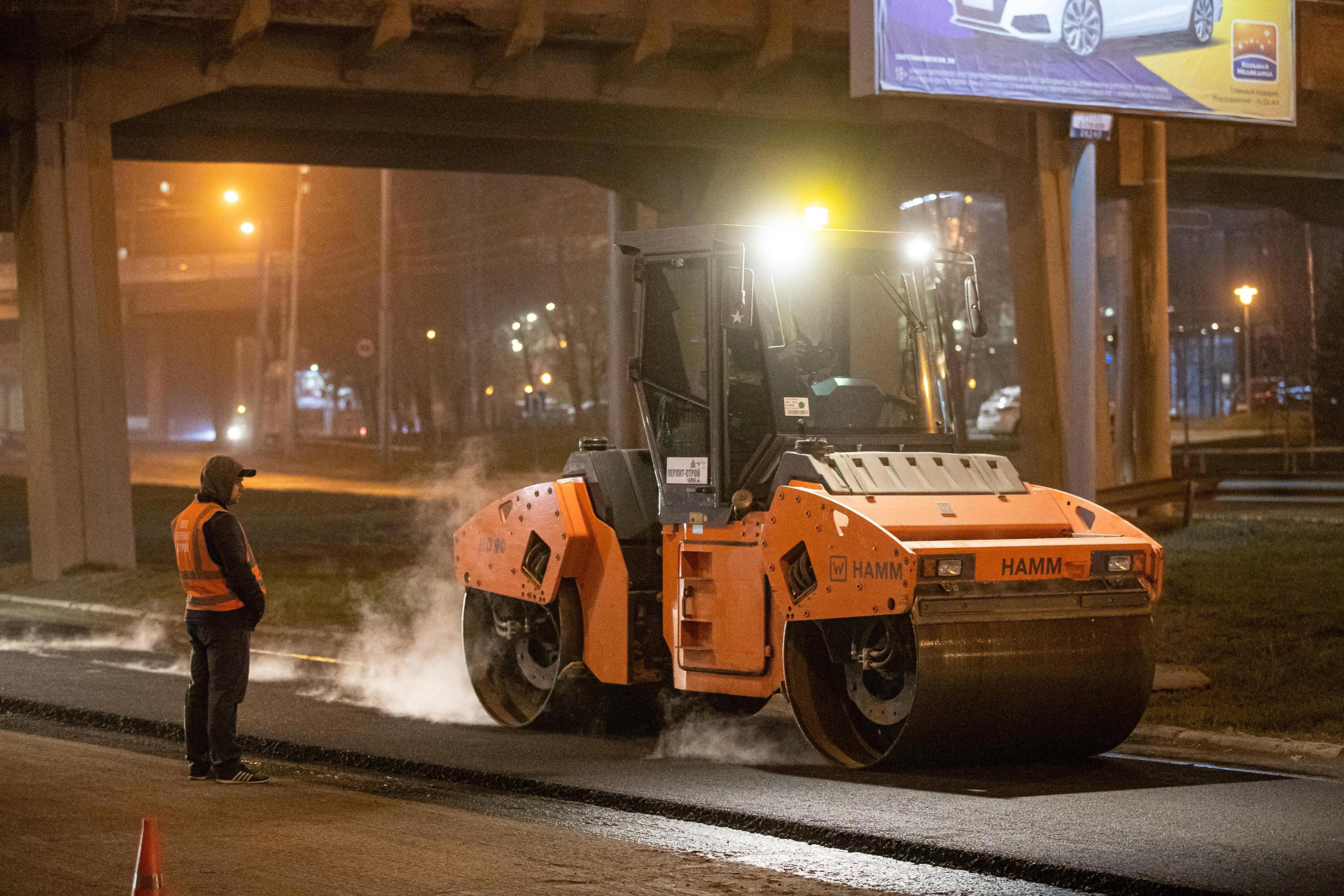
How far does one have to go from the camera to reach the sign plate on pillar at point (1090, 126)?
57.4 feet

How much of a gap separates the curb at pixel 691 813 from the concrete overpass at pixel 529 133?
32.6ft

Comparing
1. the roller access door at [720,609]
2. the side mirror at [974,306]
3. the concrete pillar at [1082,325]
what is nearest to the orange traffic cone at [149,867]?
the roller access door at [720,609]

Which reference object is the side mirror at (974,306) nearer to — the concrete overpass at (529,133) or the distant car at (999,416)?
the concrete overpass at (529,133)

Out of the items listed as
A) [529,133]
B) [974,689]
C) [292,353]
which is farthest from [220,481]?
[292,353]

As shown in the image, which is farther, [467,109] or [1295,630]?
[467,109]

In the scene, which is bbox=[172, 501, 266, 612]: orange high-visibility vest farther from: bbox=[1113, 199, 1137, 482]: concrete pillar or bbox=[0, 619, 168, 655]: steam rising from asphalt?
Result: bbox=[1113, 199, 1137, 482]: concrete pillar

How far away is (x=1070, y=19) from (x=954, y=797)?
37.8 feet

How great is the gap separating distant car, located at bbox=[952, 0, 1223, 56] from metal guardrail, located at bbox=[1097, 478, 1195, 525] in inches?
343

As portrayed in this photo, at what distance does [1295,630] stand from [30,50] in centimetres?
1739

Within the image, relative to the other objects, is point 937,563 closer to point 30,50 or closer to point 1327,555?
point 1327,555

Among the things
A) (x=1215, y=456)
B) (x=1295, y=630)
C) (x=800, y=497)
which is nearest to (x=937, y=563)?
(x=800, y=497)

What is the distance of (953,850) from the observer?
7410 millimetres

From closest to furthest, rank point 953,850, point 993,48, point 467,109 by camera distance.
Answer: point 953,850, point 993,48, point 467,109

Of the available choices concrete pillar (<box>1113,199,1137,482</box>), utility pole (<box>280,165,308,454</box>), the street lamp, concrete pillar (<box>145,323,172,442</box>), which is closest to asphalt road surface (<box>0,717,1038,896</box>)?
concrete pillar (<box>1113,199,1137,482</box>)
